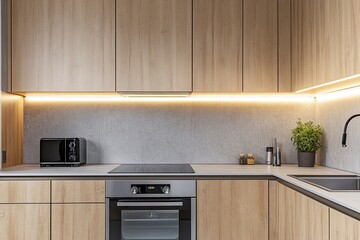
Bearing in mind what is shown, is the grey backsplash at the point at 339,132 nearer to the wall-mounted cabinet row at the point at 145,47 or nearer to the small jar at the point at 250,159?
the wall-mounted cabinet row at the point at 145,47

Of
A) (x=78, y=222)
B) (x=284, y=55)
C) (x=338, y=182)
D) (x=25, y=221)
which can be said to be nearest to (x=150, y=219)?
(x=78, y=222)

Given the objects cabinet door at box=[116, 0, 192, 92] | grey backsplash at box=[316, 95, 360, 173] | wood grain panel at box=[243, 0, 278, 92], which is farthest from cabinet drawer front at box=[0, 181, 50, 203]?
grey backsplash at box=[316, 95, 360, 173]

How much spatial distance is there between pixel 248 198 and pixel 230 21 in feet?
4.31

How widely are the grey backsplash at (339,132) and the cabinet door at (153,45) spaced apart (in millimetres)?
1084

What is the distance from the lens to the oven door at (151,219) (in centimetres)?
264

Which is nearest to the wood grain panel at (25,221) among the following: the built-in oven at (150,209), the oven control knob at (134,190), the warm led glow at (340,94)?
→ the built-in oven at (150,209)

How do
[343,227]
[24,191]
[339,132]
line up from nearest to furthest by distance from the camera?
[343,227] → [24,191] → [339,132]

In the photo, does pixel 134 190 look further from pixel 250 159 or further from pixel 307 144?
pixel 307 144

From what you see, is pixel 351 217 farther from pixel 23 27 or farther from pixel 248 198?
pixel 23 27

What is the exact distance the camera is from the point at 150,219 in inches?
104

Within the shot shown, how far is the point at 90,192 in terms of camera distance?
2627mm

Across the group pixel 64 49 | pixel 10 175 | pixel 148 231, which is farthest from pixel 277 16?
pixel 10 175

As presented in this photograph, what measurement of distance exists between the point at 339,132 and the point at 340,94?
27 cm

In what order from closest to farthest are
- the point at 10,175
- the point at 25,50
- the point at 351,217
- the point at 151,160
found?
1. the point at 351,217
2. the point at 10,175
3. the point at 25,50
4. the point at 151,160
